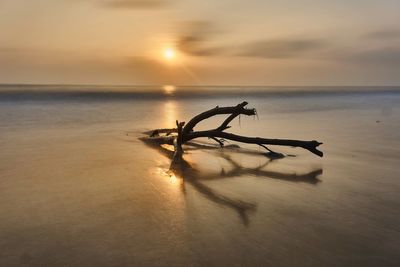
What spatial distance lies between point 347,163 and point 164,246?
8.48m

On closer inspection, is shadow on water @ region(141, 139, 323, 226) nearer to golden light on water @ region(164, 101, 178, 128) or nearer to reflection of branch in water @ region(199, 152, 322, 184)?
reflection of branch in water @ region(199, 152, 322, 184)

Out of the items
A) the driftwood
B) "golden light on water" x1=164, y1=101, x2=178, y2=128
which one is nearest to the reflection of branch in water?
the driftwood

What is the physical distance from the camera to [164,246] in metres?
5.84

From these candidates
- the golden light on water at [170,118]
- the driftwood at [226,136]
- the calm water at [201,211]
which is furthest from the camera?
the golden light on water at [170,118]

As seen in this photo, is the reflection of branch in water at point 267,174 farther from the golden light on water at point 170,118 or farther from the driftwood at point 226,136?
the golden light on water at point 170,118

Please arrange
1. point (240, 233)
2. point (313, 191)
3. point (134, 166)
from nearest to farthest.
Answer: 1. point (240, 233)
2. point (313, 191)
3. point (134, 166)

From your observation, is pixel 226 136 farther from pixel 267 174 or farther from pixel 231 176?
pixel 231 176

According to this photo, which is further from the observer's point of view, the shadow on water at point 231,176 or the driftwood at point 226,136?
the driftwood at point 226,136

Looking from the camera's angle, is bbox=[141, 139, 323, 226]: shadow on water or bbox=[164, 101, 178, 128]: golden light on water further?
bbox=[164, 101, 178, 128]: golden light on water

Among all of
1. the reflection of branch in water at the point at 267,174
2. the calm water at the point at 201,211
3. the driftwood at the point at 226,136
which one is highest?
the driftwood at the point at 226,136

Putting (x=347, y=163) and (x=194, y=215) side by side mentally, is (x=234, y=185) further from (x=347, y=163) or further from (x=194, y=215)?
(x=347, y=163)

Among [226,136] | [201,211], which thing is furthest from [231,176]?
[226,136]

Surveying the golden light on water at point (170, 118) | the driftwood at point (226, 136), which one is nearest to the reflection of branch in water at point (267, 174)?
the driftwood at point (226, 136)

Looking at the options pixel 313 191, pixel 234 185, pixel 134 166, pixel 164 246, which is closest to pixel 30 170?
pixel 134 166
